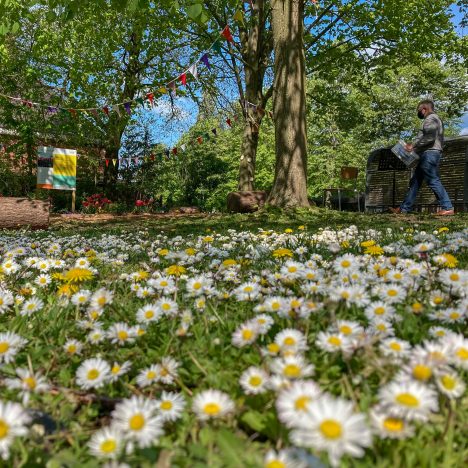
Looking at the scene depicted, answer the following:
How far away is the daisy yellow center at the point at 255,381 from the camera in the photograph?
44.4 inches

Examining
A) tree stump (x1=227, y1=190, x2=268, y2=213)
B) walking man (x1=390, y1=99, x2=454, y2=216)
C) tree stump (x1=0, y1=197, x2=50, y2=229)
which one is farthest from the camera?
tree stump (x1=227, y1=190, x2=268, y2=213)

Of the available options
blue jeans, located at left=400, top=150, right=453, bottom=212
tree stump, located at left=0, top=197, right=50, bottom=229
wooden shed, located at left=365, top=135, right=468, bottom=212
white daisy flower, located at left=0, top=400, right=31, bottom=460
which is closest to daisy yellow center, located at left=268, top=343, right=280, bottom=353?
white daisy flower, located at left=0, top=400, right=31, bottom=460

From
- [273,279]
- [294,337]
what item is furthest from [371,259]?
[294,337]

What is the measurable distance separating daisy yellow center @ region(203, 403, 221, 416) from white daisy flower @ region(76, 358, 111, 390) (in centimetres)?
41

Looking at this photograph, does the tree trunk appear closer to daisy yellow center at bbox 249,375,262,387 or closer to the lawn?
the lawn

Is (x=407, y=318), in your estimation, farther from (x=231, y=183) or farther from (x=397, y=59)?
(x=231, y=183)

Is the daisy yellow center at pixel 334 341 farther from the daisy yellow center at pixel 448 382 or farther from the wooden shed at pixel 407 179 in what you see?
A: the wooden shed at pixel 407 179

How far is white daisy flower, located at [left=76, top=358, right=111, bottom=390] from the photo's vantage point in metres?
1.25

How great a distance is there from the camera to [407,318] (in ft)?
5.42

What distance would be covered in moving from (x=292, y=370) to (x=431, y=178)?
7.96 metres

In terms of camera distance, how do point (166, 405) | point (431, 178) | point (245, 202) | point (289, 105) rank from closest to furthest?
point (166, 405)
point (431, 178)
point (289, 105)
point (245, 202)

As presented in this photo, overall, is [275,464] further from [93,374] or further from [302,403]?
[93,374]

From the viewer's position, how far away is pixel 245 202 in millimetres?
10922

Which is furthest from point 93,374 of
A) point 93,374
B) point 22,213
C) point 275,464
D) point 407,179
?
point 407,179
